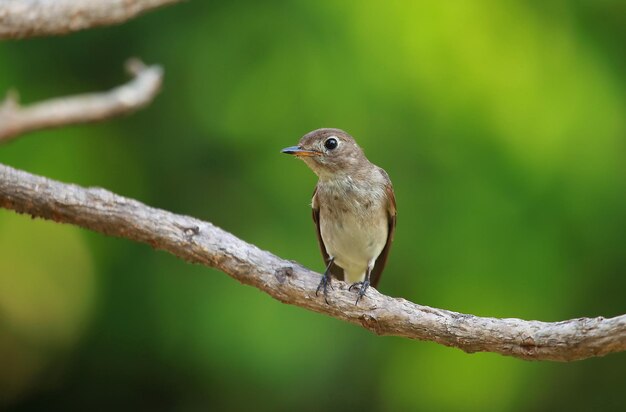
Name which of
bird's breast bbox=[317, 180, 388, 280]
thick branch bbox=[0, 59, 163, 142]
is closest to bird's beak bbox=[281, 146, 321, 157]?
bird's breast bbox=[317, 180, 388, 280]

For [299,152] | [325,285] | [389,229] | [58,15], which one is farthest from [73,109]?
[325,285]

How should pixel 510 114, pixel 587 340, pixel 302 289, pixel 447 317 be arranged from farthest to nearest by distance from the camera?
1. pixel 510 114
2. pixel 302 289
3. pixel 447 317
4. pixel 587 340

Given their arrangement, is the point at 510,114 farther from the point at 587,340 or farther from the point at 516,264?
the point at 587,340

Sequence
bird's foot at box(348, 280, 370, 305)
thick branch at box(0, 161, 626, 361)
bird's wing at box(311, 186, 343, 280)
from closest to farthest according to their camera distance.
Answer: thick branch at box(0, 161, 626, 361), bird's foot at box(348, 280, 370, 305), bird's wing at box(311, 186, 343, 280)

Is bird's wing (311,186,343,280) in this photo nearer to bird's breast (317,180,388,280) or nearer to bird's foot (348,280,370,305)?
bird's breast (317,180,388,280)

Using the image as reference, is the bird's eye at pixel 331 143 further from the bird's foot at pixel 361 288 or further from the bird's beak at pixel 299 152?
the bird's foot at pixel 361 288

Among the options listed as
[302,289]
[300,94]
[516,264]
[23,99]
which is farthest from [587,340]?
[23,99]
